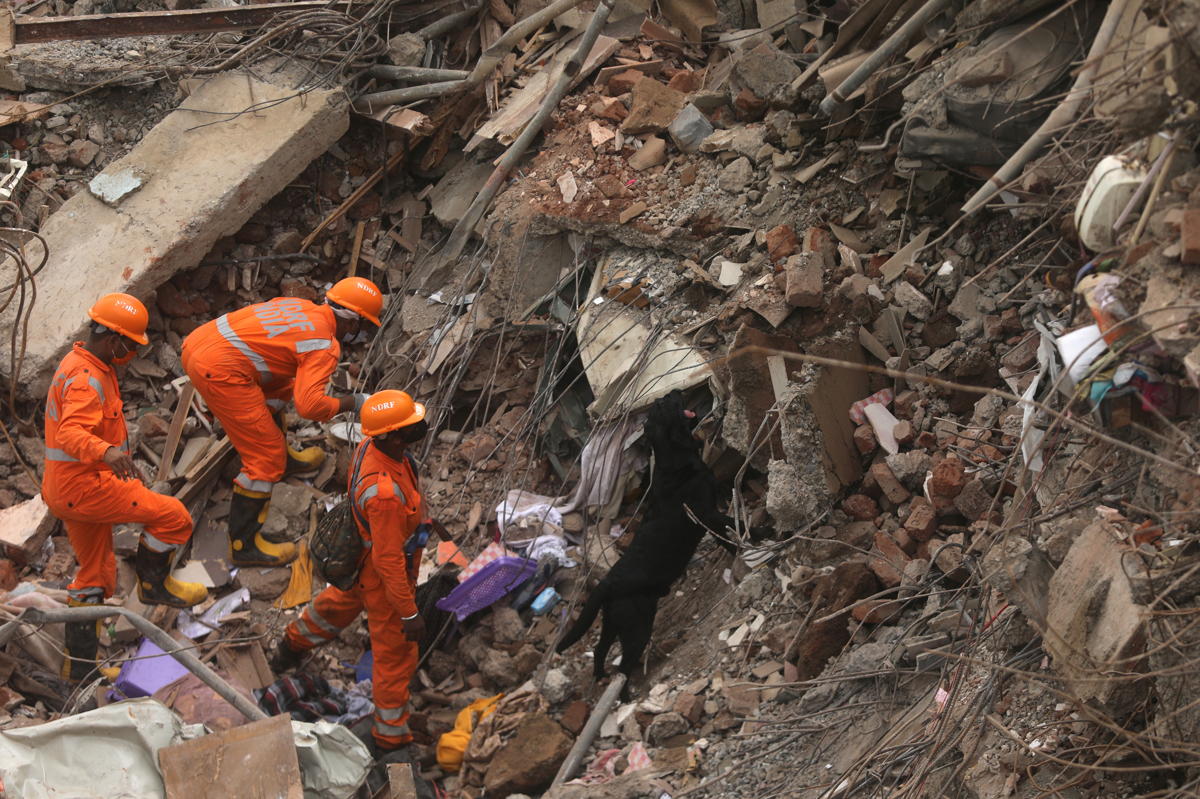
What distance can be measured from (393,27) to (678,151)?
312cm

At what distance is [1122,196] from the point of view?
3729 mm

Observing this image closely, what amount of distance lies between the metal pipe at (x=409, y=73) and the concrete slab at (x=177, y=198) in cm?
46

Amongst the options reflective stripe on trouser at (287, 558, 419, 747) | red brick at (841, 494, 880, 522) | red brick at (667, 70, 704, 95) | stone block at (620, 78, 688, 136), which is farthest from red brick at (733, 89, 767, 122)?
reflective stripe on trouser at (287, 558, 419, 747)

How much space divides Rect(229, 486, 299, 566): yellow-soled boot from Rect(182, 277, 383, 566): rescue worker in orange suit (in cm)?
3

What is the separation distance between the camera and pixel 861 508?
5.67 meters

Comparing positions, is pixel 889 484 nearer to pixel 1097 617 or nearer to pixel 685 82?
pixel 1097 617

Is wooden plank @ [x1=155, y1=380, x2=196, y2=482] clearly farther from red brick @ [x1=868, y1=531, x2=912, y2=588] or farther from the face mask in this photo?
red brick @ [x1=868, y1=531, x2=912, y2=588]

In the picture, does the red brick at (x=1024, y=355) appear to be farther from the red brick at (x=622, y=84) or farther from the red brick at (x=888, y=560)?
the red brick at (x=622, y=84)

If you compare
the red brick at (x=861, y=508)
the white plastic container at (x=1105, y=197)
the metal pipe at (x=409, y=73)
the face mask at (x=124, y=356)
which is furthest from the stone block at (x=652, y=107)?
the white plastic container at (x=1105, y=197)

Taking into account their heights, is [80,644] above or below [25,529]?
below

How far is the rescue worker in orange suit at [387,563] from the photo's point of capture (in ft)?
18.1

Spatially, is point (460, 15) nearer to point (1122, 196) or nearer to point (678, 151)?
point (678, 151)

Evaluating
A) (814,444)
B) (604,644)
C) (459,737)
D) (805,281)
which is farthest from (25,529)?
(805,281)

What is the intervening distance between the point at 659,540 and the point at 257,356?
268cm
